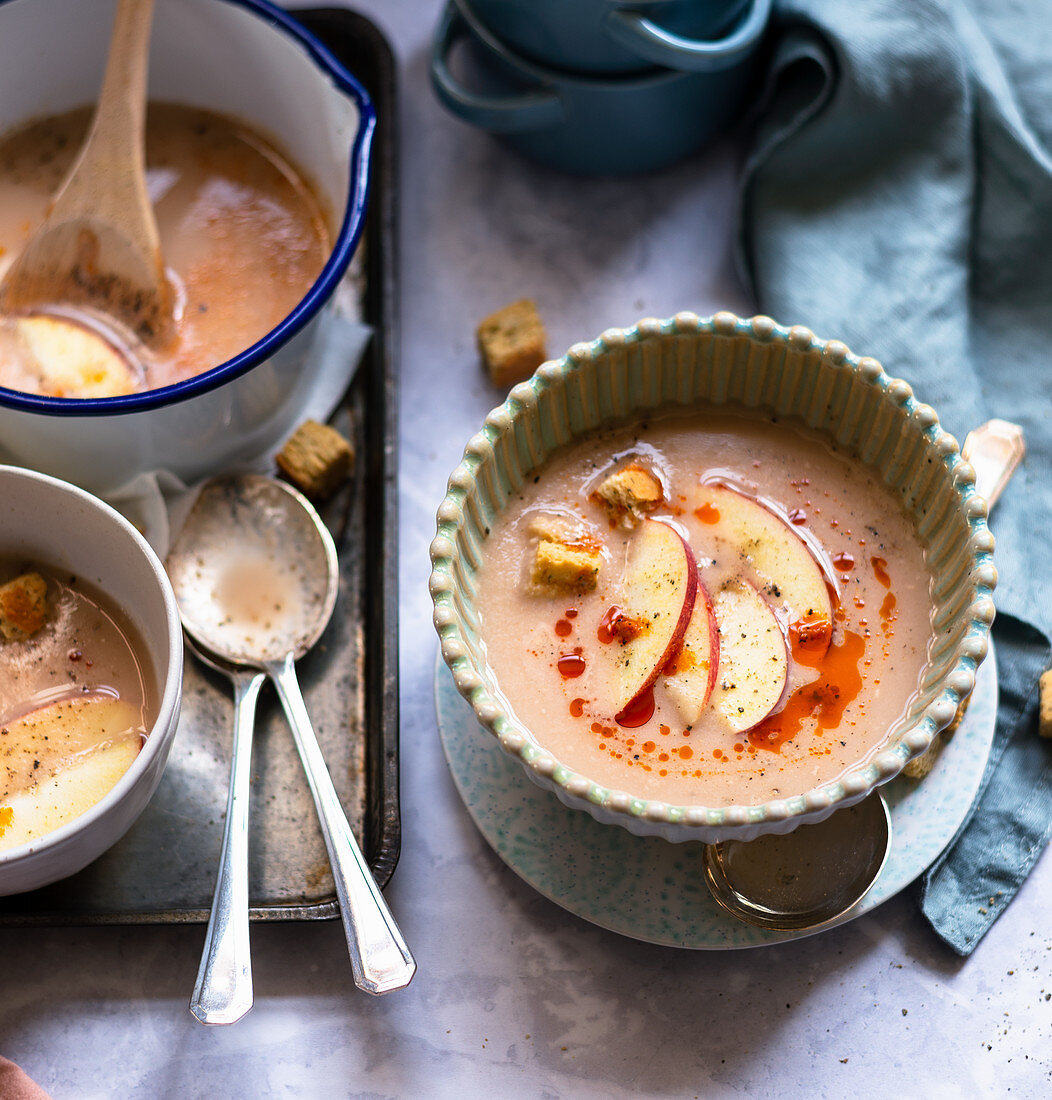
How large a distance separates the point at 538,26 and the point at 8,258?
0.78 metres

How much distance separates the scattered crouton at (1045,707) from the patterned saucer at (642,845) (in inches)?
2.8

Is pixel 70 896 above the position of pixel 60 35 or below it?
below

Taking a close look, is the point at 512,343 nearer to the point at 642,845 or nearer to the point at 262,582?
the point at 262,582

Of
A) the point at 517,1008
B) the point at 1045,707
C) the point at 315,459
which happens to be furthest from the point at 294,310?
the point at 1045,707

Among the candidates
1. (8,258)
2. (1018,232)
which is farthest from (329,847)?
(1018,232)

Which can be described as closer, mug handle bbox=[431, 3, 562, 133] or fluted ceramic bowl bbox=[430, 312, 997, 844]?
fluted ceramic bowl bbox=[430, 312, 997, 844]

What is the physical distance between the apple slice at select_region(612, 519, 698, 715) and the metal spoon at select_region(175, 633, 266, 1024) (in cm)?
44

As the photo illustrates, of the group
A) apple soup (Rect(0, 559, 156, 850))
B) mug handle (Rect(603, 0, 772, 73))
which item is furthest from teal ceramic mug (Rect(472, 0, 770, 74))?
apple soup (Rect(0, 559, 156, 850))

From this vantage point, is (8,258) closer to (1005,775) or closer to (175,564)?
(175,564)

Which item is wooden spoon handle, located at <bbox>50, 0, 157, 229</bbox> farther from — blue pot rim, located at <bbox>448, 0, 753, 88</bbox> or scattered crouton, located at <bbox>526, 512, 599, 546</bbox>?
scattered crouton, located at <bbox>526, 512, 599, 546</bbox>

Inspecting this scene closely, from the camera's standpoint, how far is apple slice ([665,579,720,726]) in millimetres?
1288

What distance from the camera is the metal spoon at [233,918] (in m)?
1.25

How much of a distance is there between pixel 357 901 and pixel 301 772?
213 millimetres

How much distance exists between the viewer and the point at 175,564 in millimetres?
1529
